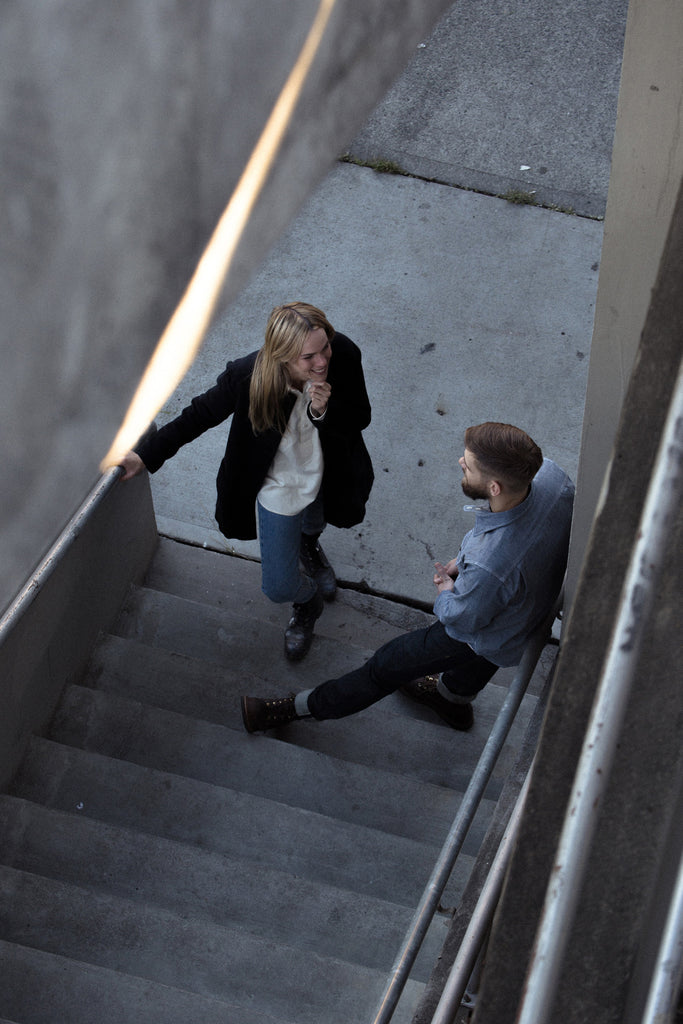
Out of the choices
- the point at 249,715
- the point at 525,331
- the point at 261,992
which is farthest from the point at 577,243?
the point at 261,992

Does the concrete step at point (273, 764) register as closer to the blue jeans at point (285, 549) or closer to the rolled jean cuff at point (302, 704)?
the rolled jean cuff at point (302, 704)

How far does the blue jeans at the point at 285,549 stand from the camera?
11.5 feet

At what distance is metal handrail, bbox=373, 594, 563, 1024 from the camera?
231cm

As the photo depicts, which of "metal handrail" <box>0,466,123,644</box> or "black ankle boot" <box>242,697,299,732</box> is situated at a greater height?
"metal handrail" <box>0,466,123,644</box>

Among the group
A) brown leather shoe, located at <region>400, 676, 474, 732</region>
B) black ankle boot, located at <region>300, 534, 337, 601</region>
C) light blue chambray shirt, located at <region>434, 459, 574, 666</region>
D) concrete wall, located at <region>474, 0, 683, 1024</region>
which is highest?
concrete wall, located at <region>474, 0, 683, 1024</region>

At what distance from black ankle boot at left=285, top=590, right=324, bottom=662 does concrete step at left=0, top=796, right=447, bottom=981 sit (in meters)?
0.98

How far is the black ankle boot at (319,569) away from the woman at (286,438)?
34 centimetres

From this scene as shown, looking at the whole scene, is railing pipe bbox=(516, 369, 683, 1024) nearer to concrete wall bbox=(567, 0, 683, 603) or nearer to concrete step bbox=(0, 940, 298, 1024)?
concrete wall bbox=(567, 0, 683, 603)

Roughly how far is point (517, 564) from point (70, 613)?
1.77m

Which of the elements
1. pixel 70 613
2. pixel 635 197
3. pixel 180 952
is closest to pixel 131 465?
pixel 70 613

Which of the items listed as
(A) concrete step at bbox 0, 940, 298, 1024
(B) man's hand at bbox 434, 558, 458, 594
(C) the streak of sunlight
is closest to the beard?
(B) man's hand at bbox 434, 558, 458, 594

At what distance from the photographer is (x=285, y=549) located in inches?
142

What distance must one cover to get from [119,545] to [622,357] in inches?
97.0

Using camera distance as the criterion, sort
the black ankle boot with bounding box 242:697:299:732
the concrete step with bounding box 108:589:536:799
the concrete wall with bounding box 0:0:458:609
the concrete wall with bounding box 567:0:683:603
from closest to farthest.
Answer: the concrete wall with bounding box 0:0:458:609 → the concrete wall with bounding box 567:0:683:603 → the black ankle boot with bounding box 242:697:299:732 → the concrete step with bounding box 108:589:536:799
